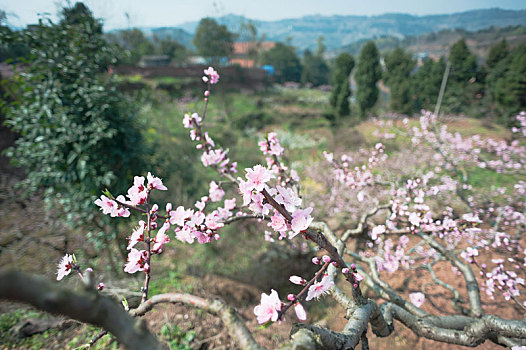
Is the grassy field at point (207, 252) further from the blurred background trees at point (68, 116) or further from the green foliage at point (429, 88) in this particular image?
the green foliage at point (429, 88)

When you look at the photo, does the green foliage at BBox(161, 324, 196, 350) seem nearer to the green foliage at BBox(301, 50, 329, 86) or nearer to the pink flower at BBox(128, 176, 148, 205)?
the pink flower at BBox(128, 176, 148, 205)

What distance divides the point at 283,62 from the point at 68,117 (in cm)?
3448

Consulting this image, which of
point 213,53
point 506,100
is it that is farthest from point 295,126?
point 506,100

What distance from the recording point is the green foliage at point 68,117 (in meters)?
3.12

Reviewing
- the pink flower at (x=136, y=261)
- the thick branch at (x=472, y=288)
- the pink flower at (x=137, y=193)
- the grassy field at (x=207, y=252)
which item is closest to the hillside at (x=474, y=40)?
the grassy field at (x=207, y=252)

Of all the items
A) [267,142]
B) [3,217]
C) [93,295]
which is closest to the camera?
[93,295]

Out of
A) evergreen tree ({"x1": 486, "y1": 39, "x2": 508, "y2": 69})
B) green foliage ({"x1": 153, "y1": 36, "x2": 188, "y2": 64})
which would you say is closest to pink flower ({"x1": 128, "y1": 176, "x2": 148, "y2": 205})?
evergreen tree ({"x1": 486, "y1": 39, "x2": 508, "y2": 69})

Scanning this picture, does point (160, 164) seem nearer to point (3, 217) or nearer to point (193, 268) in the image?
point (193, 268)

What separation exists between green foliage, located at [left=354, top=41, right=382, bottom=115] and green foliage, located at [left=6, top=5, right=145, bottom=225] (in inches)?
650

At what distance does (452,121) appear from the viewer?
43.1ft

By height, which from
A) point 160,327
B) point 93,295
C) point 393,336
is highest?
point 93,295

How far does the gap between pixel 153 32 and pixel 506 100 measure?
3786 centimetres

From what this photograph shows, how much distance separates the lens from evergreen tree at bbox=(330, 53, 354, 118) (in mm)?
16188

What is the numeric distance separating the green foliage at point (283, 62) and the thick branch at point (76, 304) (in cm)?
3516
